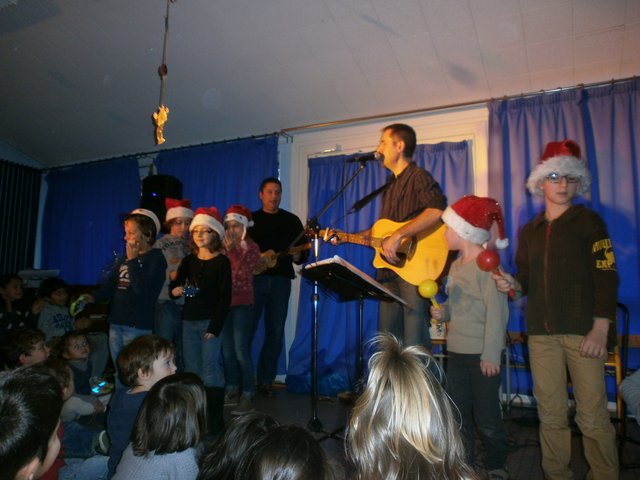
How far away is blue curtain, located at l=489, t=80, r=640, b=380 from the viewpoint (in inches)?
175

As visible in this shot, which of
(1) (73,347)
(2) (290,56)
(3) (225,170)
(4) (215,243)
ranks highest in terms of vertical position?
(2) (290,56)

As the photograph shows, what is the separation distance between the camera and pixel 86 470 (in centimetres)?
276

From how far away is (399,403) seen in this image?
1.11 meters

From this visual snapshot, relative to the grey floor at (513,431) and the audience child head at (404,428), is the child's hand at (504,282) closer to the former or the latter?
the grey floor at (513,431)

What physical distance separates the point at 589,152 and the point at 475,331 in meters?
3.08

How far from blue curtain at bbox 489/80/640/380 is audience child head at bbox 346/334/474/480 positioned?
393cm

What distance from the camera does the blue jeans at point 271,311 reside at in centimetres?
518

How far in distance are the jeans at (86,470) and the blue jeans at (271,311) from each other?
7.95ft

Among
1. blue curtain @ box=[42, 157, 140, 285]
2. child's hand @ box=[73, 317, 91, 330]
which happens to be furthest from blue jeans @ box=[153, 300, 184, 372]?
blue curtain @ box=[42, 157, 140, 285]

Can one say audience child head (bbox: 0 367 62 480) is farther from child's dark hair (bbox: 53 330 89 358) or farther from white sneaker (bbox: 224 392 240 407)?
child's dark hair (bbox: 53 330 89 358)

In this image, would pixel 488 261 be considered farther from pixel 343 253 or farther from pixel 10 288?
pixel 10 288

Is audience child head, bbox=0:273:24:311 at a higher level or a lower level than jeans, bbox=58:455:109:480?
higher

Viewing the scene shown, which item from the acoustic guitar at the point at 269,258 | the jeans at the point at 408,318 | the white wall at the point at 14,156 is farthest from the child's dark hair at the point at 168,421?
the white wall at the point at 14,156

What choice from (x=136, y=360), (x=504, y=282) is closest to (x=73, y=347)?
(x=136, y=360)
